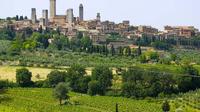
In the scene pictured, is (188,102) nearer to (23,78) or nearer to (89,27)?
(23,78)

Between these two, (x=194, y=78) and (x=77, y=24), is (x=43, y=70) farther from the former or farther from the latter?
(x=77, y=24)

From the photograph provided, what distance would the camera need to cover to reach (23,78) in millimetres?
33969

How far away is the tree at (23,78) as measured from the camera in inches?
1334

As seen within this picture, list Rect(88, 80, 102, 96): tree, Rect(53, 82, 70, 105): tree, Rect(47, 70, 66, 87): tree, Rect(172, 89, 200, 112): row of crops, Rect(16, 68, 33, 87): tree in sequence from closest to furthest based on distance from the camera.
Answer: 1. Rect(172, 89, 200, 112): row of crops
2. Rect(53, 82, 70, 105): tree
3. Rect(88, 80, 102, 96): tree
4. Rect(47, 70, 66, 87): tree
5. Rect(16, 68, 33, 87): tree

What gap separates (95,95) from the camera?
31469 mm

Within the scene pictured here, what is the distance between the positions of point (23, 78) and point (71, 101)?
20.6ft

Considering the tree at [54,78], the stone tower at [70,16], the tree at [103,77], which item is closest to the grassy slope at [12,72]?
the tree at [54,78]

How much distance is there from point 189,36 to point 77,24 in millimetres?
17222

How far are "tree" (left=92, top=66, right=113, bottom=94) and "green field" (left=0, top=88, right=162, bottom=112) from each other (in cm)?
207

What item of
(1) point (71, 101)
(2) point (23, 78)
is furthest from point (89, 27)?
(1) point (71, 101)

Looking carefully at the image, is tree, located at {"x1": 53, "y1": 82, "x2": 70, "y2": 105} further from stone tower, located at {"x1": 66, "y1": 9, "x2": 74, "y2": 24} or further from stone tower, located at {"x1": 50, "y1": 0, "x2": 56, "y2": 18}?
stone tower, located at {"x1": 50, "y1": 0, "x2": 56, "y2": 18}

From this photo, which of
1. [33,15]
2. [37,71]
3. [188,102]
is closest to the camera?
[188,102]

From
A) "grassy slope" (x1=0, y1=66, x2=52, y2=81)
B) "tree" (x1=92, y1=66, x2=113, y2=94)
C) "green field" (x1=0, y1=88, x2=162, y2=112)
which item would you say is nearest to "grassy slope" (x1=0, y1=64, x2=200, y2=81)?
"grassy slope" (x1=0, y1=66, x2=52, y2=81)

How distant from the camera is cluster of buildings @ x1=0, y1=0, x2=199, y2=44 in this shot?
75.4 metres
